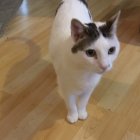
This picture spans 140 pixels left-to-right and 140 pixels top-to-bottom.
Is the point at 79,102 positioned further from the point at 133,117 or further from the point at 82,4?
the point at 82,4

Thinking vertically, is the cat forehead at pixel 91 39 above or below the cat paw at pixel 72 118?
above

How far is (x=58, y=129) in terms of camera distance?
138 cm

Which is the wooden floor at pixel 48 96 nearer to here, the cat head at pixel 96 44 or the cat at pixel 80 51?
the cat at pixel 80 51

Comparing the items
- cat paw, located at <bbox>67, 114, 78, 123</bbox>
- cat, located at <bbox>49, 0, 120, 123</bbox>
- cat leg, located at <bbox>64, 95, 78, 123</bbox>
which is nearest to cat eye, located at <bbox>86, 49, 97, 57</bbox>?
cat, located at <bbox>49, 0, 120, 123</bbox>

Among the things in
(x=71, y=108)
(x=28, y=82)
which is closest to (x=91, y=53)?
(x=71, y=108)

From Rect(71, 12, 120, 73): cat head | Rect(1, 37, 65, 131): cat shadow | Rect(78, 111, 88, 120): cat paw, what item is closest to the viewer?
Rect(71, 12, 120, 73): cat head

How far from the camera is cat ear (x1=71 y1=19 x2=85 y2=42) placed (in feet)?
3.32

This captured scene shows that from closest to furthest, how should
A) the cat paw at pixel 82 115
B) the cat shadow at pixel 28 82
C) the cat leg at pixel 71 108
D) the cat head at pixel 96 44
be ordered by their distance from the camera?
1. the cat head at pixel 96 44
2. the cat leg at pixel 71 108
3. the cat paw at pixel 82 115
4. the cat shadow at pixel 28 82

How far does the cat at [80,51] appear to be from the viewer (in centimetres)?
101

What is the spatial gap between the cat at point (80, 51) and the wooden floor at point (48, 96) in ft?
0.34

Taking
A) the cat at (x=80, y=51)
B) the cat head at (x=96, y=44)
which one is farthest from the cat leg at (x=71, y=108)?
the cat head at (x=96, y=44)

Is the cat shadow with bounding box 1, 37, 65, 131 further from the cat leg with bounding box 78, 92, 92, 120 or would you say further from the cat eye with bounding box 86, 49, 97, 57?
the cat eye with bounding box 86, 49, 97, 57

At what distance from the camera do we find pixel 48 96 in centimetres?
159

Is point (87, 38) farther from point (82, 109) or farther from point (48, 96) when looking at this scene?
point (48, 96)
